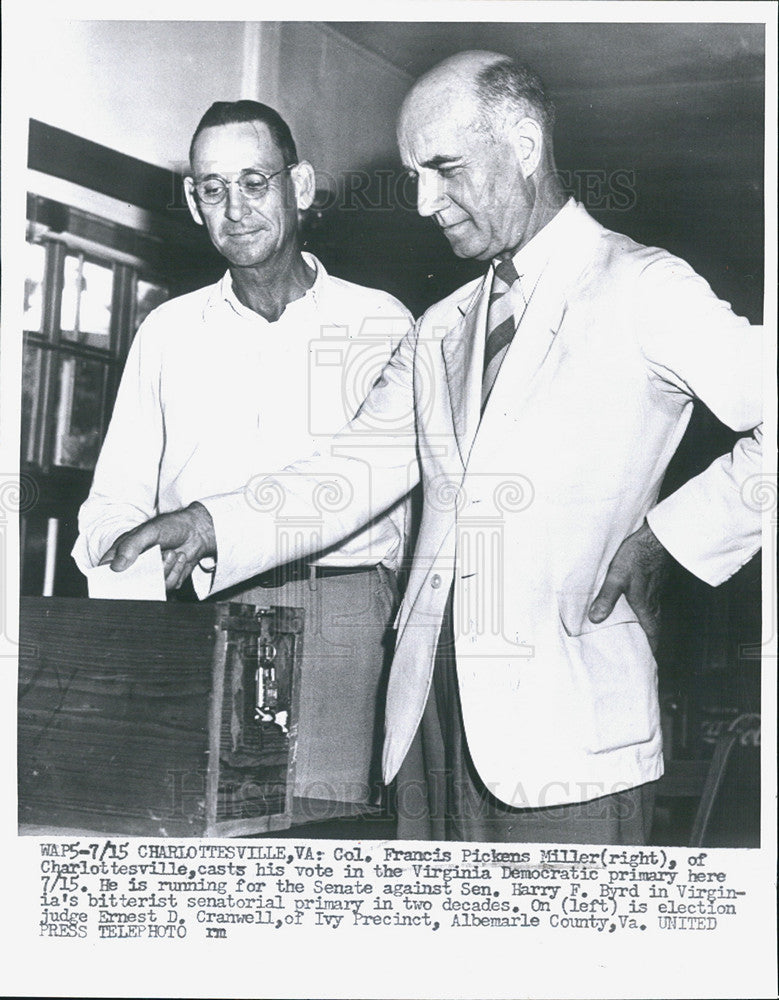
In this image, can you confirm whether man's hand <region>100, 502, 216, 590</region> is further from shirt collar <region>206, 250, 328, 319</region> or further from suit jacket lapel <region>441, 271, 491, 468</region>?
suit jacket lapel <region>441, 271, 491, 468</region>

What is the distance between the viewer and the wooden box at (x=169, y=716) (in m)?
2.16

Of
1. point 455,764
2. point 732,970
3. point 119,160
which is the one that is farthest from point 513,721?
point 119,160

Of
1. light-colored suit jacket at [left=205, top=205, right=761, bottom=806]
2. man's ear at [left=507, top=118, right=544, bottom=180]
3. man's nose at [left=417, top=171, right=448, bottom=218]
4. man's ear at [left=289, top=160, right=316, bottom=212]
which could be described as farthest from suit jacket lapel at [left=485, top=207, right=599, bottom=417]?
man's ear at [left=289, top=160, right=316, bottom=212]

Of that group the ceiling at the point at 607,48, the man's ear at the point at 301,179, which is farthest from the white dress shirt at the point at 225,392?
the ceiling at the point at 607,48

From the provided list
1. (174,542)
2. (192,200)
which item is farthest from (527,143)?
(174,542)

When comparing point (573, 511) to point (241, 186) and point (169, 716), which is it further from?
point (241, 186)

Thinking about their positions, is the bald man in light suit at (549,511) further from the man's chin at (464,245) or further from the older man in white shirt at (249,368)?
the older man in white shirt at (249,368)

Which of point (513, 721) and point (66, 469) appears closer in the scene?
point (513, 721)

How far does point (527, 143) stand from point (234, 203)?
2.06ft

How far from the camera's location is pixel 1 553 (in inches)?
102

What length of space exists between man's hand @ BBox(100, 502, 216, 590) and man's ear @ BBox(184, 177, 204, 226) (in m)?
0.61

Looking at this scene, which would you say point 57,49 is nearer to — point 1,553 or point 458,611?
point 1,553

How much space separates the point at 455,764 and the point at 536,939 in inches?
15.0

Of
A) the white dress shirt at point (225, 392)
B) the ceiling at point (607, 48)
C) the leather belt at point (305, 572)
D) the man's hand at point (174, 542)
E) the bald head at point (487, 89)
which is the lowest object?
the leather belt at point (305, 572)
